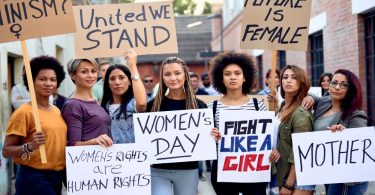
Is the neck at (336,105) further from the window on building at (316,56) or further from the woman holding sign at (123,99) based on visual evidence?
the window on building at (316,56)

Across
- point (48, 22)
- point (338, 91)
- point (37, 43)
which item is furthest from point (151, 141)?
point (37, 43)

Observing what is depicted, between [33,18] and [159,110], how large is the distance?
50.5 inches

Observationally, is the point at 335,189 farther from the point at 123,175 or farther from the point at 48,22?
the point at 48,22

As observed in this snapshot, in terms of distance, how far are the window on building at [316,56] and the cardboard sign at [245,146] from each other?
778cm

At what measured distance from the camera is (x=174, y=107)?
447cm

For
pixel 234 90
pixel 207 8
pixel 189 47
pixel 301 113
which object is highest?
pixel 207 8

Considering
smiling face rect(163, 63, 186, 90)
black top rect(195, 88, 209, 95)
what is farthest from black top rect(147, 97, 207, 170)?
black top rect(195, 88, 209, 95)

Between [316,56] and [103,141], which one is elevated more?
[316,56]

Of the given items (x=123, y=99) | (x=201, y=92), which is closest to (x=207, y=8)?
(x=201, y=92)

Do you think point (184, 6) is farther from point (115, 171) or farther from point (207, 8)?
point (115, 171)

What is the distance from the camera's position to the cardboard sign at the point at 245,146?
4406 mm

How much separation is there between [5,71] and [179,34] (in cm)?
2966

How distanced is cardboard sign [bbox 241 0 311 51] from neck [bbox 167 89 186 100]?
80 cm

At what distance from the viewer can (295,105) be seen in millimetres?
4629
